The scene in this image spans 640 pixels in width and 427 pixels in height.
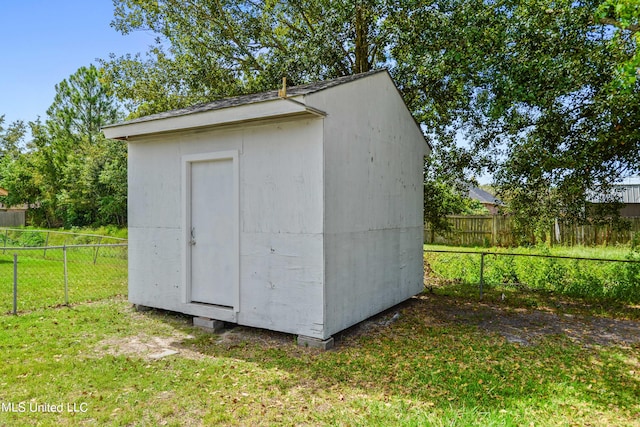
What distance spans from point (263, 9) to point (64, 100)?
85.5 ft

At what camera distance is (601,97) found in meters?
6.09

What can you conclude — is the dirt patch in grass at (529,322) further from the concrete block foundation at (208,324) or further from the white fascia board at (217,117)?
the white fascia board at (217,117)

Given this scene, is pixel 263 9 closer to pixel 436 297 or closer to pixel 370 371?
pixel 436 297

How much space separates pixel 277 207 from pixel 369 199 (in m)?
1.37

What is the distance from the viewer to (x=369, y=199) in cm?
546

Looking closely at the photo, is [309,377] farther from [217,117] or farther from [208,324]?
[217,117]

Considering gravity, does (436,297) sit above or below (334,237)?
below

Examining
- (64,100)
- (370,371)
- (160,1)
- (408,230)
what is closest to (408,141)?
(408,230)

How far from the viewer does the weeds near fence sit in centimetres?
753

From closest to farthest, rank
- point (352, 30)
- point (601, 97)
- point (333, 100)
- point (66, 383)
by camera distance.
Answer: point (66, 383) → point (333, 100) → point (601, 97) → point (352, 30)

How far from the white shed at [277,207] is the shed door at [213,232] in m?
0.01

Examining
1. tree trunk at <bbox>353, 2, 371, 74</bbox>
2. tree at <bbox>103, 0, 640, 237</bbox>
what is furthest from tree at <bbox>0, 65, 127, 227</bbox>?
tree trunk at <bbox>353, 2, 371, 74</bbox>

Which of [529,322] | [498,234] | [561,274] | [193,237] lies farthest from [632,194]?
[193,237]

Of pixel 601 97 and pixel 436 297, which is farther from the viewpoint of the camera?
pixel 436 297
